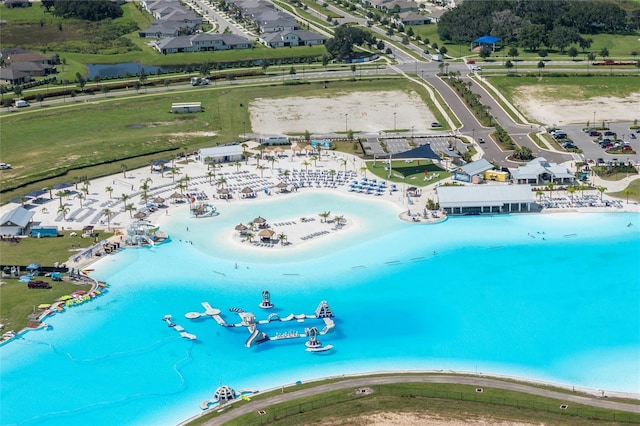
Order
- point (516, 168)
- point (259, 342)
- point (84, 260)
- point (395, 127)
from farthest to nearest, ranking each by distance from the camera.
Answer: point (395, 127)
point (516, 168)
point (84, 260)
point (259, 342)

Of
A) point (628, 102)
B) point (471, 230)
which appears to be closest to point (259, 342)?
point (471, 230)

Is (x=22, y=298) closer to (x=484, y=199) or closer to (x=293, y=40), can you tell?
(x=484, y=199)

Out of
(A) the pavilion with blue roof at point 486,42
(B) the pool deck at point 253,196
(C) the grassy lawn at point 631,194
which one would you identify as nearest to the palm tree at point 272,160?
(B) the pool deck at point 253,196

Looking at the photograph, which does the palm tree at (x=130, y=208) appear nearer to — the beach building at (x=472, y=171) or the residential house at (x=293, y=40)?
the beach building at (x=472, y=171)

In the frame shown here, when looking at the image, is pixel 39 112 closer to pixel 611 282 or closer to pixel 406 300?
pixel 406 300

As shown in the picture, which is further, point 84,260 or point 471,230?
point 471,230
